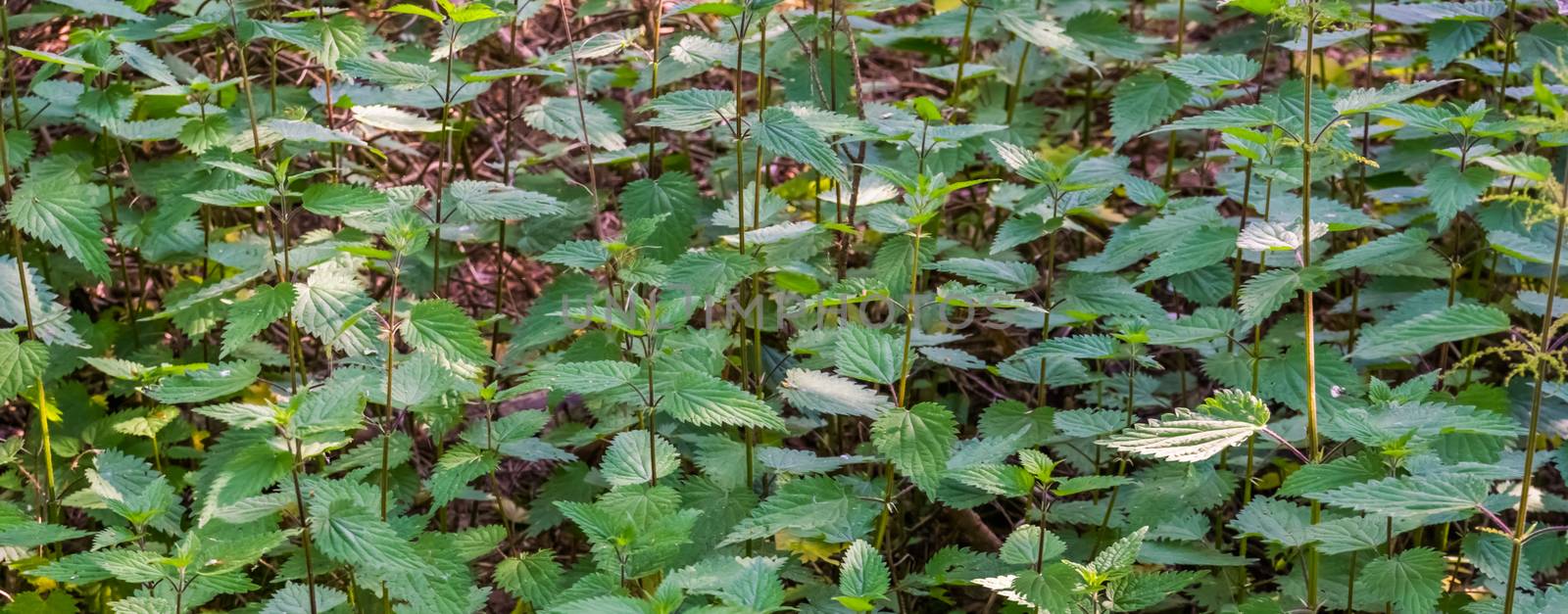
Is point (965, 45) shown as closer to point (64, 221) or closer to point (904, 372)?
point (904, 372)

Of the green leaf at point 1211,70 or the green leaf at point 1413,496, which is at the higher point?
the green leaf at point 1211,70

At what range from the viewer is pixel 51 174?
3.11 meters

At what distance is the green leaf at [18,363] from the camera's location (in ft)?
8.30

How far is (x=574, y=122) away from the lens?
9.66 ft

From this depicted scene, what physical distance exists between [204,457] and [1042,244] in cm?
219

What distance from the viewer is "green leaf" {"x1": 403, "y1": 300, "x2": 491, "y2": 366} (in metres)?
2.36

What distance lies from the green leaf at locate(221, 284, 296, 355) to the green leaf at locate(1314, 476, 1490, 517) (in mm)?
1802

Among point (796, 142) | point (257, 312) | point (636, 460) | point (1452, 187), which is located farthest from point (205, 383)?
point (1452, 187)

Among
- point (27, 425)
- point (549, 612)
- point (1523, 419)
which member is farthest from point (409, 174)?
point (1523, 419)

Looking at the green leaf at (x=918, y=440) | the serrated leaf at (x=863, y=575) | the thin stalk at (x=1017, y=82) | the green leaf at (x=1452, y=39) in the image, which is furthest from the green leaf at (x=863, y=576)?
the green leaf at (x=1452, y=39)

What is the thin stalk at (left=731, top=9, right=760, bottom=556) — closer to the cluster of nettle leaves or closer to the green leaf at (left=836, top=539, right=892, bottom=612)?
the cluster of nettle leaves

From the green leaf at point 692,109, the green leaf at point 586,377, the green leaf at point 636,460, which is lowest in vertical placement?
the green leaf at point 636,460

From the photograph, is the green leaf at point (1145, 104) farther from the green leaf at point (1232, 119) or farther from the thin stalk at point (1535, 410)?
the thin stalk at point (1535, 410)

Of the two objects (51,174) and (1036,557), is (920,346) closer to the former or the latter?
(1036,557)
